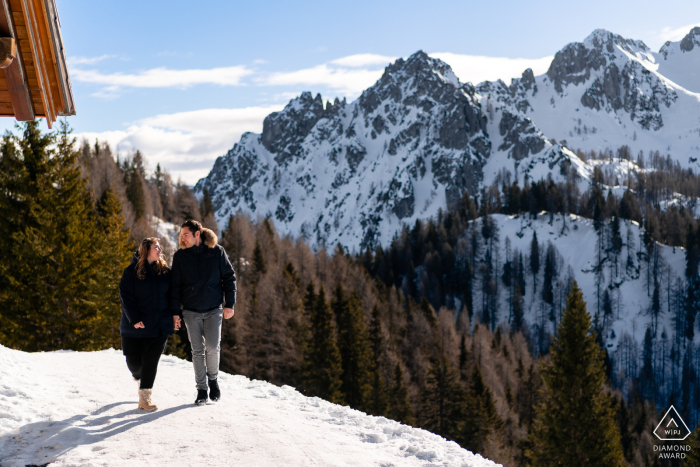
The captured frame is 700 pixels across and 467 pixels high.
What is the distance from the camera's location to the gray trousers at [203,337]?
7.72m

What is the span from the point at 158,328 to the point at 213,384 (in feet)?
4.84

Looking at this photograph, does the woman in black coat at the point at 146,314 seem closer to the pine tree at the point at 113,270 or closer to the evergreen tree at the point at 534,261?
the pine tree at the point at 113,270

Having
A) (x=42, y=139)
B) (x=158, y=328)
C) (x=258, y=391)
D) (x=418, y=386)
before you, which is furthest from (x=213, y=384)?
(x=418, y=386)

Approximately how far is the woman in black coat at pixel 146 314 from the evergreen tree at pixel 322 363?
28740 mm

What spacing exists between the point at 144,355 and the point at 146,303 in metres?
0.79

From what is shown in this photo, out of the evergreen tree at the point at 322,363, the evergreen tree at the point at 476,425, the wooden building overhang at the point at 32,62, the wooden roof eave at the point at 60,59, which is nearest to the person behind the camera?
the wooden building overhang at the point at 32,62

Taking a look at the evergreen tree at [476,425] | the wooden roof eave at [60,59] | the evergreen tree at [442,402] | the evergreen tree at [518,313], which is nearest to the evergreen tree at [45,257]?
the wooden roof eave at [60,59]

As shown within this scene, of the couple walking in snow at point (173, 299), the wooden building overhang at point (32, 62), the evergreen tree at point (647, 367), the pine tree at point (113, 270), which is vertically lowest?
the evergreen tree at point (647, 367)

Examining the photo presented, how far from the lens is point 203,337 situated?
791cm

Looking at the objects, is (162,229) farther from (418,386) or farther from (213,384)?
(213,384)

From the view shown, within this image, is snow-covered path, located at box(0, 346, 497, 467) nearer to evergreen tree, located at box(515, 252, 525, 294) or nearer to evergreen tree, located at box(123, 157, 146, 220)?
evergreen tree, located at box(123, 157, 146, 220)

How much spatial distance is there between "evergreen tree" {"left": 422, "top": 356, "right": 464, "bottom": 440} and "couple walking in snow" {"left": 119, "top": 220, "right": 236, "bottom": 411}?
121 ft

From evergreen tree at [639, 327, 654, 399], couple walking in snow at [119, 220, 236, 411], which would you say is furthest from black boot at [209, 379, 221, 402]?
evergreen tree at [639, 327, 654, 399]

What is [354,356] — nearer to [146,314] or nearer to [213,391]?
[213,391]
